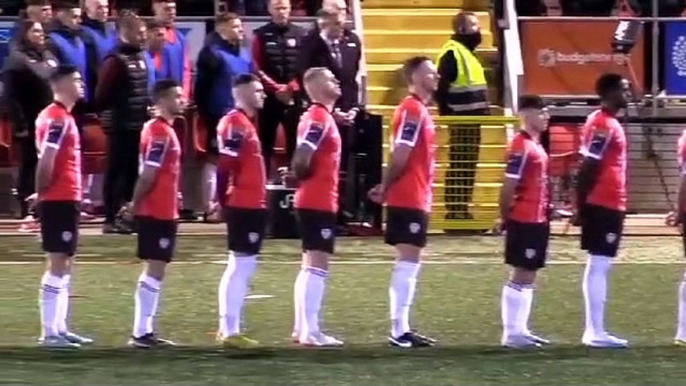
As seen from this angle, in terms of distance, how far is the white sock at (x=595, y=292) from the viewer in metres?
11.1

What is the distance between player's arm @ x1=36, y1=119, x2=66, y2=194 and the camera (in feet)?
35.9

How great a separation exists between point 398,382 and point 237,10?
10.4 metres

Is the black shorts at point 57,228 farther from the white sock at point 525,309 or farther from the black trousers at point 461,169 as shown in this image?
the black trousers at point 461,169

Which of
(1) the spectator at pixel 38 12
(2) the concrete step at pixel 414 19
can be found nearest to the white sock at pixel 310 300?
(1) the spectator at pixel 38 12

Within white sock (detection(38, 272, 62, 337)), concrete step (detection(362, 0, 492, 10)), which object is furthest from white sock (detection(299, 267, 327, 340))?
concrete step (detection(362, 0, 492, 10))

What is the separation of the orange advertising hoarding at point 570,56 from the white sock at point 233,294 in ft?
27.5

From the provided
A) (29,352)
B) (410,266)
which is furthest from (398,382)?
(29,352)

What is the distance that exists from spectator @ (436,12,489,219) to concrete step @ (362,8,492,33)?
1907 mm

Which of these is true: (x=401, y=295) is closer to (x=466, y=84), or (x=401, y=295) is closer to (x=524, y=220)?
(x=524, y=220)

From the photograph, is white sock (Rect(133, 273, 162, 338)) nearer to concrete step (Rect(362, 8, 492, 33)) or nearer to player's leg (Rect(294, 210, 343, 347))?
player's leg (Rect(294, 210, 343, 347))

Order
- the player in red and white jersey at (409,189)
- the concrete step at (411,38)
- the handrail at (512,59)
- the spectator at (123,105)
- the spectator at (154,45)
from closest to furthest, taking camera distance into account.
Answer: the player in red and white jersey at (409,189) → the spectator at (123,105) → the spectator at (154,45) → the handrail at (512,59) → the concrete step at (411,38)

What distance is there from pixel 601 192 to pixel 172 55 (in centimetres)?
690

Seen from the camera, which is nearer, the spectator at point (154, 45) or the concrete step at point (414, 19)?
the spectator at point (154, 45)

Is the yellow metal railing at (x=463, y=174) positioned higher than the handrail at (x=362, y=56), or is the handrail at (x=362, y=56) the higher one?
the handrail at (x=362, y=56)
